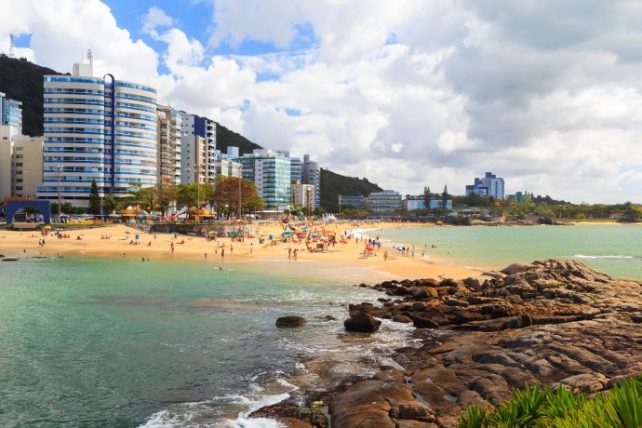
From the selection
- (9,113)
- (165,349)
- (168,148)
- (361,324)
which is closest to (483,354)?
(361,324)

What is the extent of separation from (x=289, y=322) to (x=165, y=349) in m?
7.24

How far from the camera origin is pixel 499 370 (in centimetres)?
1766

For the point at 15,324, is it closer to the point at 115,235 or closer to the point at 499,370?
the point at 499,370

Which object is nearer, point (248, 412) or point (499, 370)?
point (248, 412)

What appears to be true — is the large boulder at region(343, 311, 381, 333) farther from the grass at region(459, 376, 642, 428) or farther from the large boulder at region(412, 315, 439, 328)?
the grass at region(459, 376, 642, 428)

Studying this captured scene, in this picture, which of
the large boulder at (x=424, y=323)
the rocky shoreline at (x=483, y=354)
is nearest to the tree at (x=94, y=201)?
the rocky shoreline at (x=483, y=354)

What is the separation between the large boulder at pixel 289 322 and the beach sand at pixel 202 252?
20921mm

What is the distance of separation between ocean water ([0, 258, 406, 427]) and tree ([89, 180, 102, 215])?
275 ft

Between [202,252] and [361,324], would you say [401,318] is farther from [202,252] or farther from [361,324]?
[202,252]

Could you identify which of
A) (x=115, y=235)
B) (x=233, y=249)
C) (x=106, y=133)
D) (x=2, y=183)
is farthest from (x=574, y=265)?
(x=2, y=183)

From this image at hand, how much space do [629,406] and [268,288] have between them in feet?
122

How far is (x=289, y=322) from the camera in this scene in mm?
28094

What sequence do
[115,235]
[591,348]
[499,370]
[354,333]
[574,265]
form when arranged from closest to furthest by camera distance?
[499,370]
[591,348]
[354,333]
[574,265]
[115,235]

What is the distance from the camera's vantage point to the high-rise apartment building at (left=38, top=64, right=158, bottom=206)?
133m
